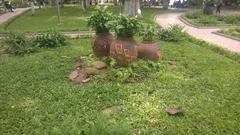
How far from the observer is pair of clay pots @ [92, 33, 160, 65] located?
845 cm

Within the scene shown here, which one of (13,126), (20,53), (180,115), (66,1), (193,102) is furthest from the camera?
(66,1)

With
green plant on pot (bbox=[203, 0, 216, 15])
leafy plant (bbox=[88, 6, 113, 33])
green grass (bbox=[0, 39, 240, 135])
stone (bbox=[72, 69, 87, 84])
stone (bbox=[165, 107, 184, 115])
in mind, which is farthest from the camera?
green plant on pot (bbox=[203, 0, 216, 15])

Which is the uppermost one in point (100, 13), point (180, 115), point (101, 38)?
point (100, 13)

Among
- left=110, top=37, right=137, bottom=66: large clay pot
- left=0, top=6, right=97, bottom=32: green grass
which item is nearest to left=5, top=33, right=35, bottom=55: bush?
left=110, top=37, right=137, bottom=66: large clay pot

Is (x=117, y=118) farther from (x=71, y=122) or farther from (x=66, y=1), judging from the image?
(x=66, y=1)

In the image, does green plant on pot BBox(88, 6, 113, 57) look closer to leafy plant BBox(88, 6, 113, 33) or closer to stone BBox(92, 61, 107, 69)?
leafy plant BBox(88, 6, 113, 33)

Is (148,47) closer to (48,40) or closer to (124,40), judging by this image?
(124,40)

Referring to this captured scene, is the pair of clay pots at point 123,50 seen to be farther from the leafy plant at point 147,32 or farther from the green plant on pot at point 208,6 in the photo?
the green plant on pot at point 208,6

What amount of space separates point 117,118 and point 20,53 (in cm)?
690

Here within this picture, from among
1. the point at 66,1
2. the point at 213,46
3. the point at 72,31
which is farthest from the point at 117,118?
the point at 66,1

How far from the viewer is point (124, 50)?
8414mm

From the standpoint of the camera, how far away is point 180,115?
6125 mm

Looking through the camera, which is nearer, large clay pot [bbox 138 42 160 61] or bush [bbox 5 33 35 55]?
large clay pot [bbox 138 42 160 61]

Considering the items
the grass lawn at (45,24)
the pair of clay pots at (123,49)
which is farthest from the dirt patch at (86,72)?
the grass lawn at (45,24)
